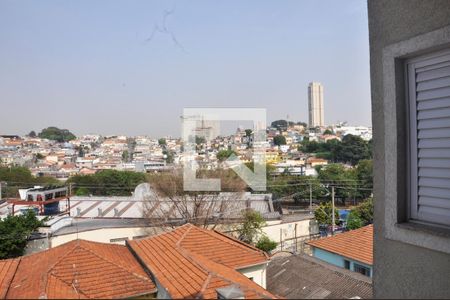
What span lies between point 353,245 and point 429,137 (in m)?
7.68

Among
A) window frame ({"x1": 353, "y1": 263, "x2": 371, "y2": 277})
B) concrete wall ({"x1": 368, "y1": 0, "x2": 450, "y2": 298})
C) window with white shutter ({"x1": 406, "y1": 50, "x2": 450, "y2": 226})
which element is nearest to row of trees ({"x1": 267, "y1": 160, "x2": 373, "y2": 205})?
window frame ({"x1": 353, "y1": 263, "x2": 371, "y2": 277})

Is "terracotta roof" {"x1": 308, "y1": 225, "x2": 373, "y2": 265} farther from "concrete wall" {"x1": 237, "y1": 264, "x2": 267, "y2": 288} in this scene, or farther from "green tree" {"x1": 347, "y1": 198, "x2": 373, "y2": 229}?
"green tree" {"x1": 347, "y1": 198, "x2": 373, "y2": 229}

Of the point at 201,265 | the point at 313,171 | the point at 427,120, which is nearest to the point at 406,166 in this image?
the point at 427,120

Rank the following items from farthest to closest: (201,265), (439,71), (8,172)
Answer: (8,172) < (201,265) < (439,71)

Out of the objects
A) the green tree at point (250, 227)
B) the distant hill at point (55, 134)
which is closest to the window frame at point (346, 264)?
the green tree at point (250, 227)

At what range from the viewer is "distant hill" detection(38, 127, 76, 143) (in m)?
84.9

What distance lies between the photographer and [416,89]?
1848mm

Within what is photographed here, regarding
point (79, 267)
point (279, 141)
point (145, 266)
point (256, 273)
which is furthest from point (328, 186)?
point (279, 141)

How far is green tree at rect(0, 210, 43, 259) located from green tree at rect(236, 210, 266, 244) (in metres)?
6.47

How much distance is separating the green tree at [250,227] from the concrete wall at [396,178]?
39.0 ft

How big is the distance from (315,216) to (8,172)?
2442 cm

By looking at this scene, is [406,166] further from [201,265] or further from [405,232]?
[201,265]

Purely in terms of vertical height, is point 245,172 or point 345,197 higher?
point 245,172

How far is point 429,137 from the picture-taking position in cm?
180
